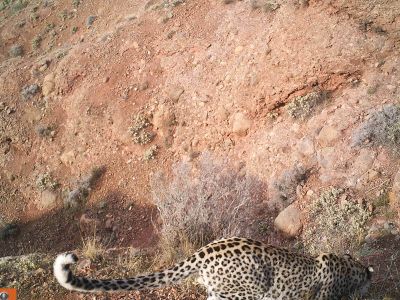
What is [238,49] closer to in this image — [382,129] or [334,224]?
[382,129]

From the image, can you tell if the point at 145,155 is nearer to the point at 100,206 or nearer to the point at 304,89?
the point at 100,206

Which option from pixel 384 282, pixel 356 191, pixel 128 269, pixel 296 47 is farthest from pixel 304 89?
pixel 128 269

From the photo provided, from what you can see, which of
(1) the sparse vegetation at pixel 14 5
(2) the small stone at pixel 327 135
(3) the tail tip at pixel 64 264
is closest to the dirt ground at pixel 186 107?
(2) the small stone at pixel 327 135

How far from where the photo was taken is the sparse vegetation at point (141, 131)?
13.2 meters

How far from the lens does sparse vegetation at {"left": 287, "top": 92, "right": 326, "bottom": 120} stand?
11.1m

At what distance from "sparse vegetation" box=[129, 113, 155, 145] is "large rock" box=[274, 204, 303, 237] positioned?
502 cm

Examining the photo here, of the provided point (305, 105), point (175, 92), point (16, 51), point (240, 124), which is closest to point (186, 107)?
point (175, 92)

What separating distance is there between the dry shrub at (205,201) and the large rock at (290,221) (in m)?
0.61

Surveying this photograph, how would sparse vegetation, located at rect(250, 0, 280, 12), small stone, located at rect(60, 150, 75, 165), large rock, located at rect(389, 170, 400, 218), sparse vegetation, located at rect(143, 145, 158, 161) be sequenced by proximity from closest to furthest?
large rock, located at rect(389, 170, 400, 218) < sparse vegetation, located at rect(143, 145, 158, 161) < sparse vegetation, located at rect(250, 0, 280, 12) < small stone, located at rect(60, 150, 75, 165)

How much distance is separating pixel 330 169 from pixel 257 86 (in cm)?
324

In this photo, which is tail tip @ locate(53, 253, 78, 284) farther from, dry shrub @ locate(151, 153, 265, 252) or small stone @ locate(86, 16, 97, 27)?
small stone @ locate(86, 16, 97, 27)

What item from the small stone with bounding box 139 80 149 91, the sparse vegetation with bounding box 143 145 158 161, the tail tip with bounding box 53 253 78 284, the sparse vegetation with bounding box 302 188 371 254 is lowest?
the sparse vegetation with bounding box 302 188 371 254

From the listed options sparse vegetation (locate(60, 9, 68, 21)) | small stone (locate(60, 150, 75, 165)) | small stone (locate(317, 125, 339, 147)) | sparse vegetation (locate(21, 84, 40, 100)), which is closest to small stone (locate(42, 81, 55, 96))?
sparse vegetation (locate(21, 84, 40, 100))

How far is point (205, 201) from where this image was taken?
379 inches
